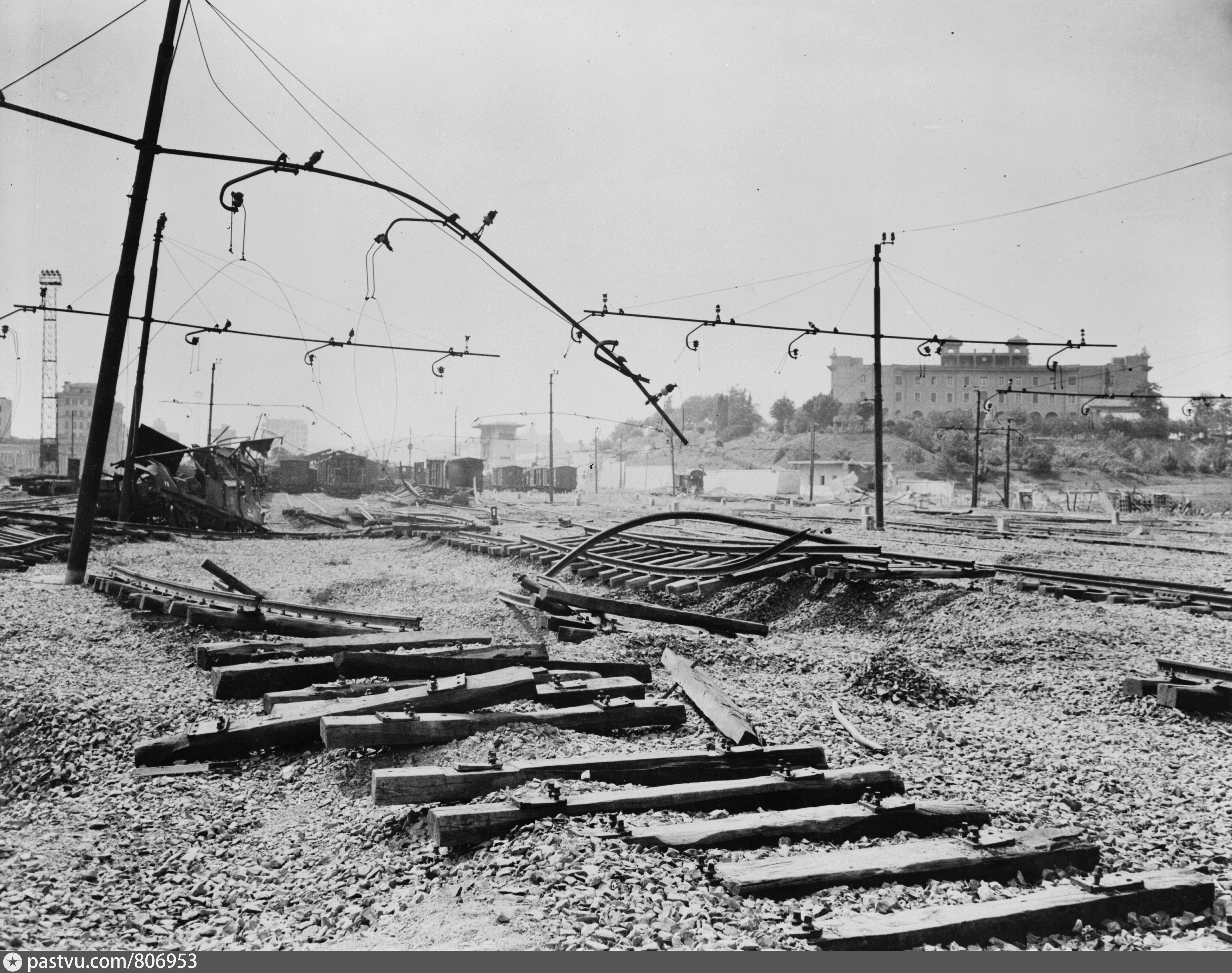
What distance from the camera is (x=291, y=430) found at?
168000 mm

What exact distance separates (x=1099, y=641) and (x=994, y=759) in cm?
373

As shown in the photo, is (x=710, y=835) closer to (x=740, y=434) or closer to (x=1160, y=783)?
(x=1160, y=783)

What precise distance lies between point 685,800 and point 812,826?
0.60m

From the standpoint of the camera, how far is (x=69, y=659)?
633 cm

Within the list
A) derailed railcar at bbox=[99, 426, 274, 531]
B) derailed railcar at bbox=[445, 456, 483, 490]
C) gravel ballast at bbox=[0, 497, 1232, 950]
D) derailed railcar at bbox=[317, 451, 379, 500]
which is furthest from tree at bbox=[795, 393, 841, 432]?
gravel ballast at bbox=[0, 497, 1232, 950]

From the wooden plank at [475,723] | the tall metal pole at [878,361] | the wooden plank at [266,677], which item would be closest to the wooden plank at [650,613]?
the wooden plank at [475,723]

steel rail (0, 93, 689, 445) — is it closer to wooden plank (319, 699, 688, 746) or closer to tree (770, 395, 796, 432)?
wooden plank (319, 699, 688, 746)

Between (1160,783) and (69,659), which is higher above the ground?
(69,659)

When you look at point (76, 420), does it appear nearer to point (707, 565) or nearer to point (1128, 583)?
point (707, 565)

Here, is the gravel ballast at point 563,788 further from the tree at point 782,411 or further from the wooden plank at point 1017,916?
the tree at point 782,411

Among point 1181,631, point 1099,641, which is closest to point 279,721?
point 1099,641

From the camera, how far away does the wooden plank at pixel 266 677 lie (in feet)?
17.6

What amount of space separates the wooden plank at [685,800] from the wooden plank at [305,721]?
148 centimetres

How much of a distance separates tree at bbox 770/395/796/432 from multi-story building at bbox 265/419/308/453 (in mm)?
55890
